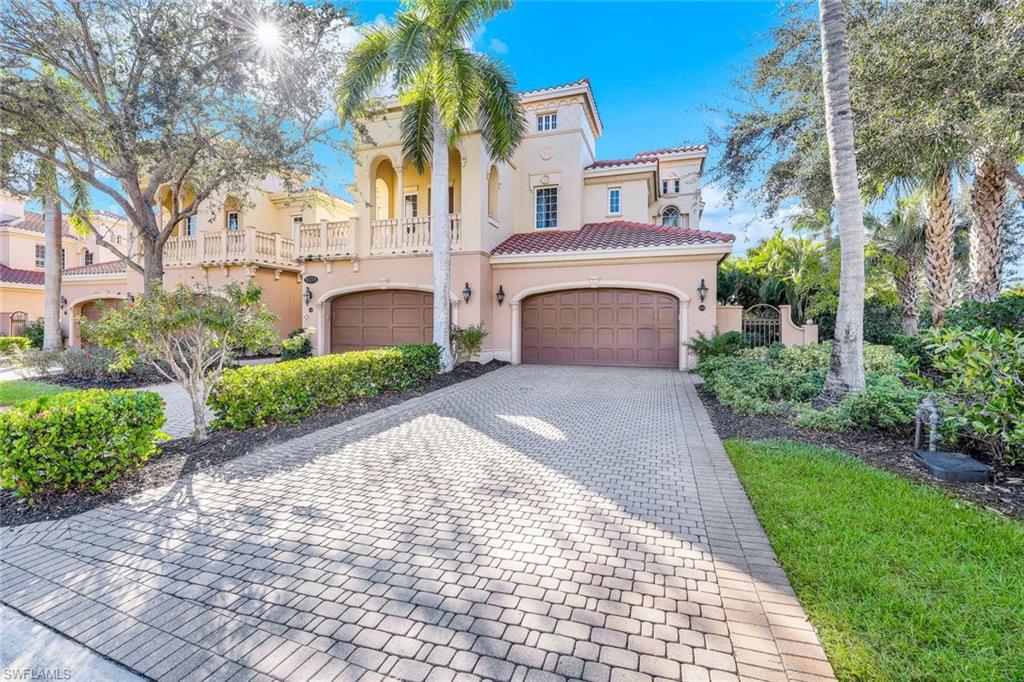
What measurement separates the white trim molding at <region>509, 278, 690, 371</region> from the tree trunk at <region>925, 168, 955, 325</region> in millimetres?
7488

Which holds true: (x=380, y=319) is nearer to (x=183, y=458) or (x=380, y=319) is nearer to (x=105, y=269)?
(x=183, y=458)

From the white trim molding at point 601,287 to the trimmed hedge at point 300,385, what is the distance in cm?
564

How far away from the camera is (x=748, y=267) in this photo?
19219 millimetres

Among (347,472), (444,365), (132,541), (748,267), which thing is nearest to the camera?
(132,541)

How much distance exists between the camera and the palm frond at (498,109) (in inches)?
478

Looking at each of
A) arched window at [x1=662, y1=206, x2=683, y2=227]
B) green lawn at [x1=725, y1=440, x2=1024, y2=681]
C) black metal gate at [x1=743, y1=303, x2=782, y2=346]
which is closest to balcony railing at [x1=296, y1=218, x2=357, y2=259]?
black metal gate at [x1=743, y1=303, x2=782, y2=346]

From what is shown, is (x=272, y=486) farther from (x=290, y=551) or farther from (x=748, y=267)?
(x=748, y=267)

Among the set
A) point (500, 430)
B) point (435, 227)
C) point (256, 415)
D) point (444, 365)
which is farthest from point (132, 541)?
point (435, 227)

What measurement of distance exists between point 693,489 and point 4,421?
665 centimetres

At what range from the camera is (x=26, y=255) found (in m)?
25.0

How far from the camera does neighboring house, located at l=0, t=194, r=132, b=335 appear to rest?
73.7ft

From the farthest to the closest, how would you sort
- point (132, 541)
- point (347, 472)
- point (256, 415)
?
1. point (256, 415)
2. point (347, 472)
3. point (132, 541)

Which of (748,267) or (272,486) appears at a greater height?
(748,267)

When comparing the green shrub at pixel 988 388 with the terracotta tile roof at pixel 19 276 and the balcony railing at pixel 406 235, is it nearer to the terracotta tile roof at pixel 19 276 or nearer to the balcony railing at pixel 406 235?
the balcony railing at pixel 406 235
